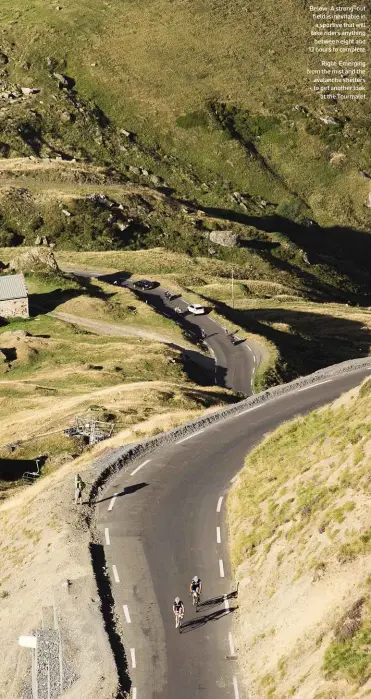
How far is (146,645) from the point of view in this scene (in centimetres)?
3416

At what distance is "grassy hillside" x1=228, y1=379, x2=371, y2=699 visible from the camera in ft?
94.4

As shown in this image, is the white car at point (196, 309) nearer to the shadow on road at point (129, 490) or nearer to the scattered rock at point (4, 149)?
the shadow on road at point (129, 490)

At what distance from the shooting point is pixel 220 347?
312 feet

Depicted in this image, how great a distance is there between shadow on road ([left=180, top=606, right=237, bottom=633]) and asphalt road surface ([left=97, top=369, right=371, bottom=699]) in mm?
39

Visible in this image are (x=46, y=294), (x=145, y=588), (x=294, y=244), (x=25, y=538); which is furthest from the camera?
(x=294, y=244)

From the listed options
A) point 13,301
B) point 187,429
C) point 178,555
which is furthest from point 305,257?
point 178,555

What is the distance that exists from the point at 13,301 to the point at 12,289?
5.06 ft

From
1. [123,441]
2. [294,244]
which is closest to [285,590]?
[123,441]

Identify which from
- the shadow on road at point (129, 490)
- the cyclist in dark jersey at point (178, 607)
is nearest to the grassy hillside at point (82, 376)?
the shadow on road at point (129, 490)

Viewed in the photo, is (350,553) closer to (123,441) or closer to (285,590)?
(285,590)

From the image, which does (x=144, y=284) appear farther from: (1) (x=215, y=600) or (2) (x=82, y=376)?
(1) (x=215, y=600)

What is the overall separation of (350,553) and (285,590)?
3.15 metres

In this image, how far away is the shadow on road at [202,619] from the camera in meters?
35.1

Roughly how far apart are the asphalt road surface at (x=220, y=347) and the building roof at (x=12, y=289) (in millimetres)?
17024
